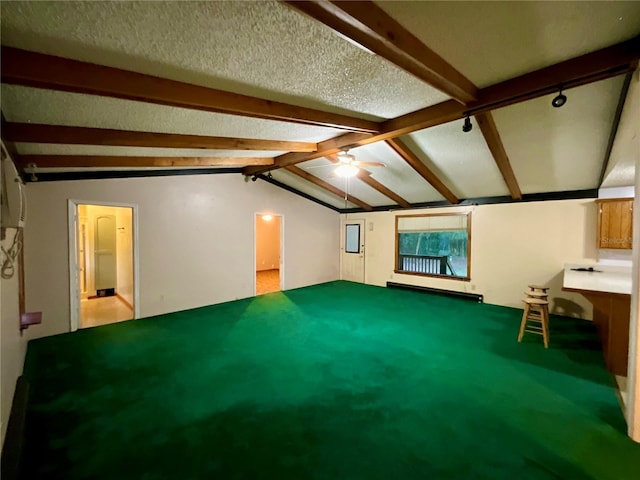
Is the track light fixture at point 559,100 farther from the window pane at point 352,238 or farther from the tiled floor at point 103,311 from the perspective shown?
the tiled floor at point 103,311

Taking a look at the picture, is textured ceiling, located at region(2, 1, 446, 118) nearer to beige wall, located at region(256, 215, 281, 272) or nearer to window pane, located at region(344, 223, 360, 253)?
window pane, located at region(344, 223, 360, 253)

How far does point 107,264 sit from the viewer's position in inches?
257

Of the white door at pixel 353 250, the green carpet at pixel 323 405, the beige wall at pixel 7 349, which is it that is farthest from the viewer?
the white door at pixel 353 250

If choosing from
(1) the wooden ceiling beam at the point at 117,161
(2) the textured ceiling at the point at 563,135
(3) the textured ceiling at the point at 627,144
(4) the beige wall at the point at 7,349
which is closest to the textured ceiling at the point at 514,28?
Result: (3) the textured ceiling at the point at 627,144

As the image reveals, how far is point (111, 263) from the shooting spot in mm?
6566

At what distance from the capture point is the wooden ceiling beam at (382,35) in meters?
1.34

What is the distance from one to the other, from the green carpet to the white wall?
837mm

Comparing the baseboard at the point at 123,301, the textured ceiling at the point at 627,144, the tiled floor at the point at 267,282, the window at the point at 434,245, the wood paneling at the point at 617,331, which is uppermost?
the textured ceiling at the point at 627,144

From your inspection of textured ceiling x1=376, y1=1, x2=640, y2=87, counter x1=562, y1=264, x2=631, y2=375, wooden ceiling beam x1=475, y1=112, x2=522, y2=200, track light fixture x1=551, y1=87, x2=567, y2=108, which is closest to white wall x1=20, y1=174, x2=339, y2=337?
wooden ceiling beam x1=475, y1=112, x2=522, y2=200

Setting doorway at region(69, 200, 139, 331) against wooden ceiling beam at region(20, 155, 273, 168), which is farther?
doorway at region(69, 200, 139, 331)

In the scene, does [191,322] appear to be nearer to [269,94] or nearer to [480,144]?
[269,94]

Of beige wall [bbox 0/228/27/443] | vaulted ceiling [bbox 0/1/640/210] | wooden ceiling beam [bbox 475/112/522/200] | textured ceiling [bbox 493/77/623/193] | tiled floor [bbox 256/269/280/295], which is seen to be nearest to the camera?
vaulted ceiling [bbox 0/1/640/210]

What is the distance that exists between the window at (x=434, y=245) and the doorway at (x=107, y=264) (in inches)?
230

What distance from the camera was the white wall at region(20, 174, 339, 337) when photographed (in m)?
3.93
